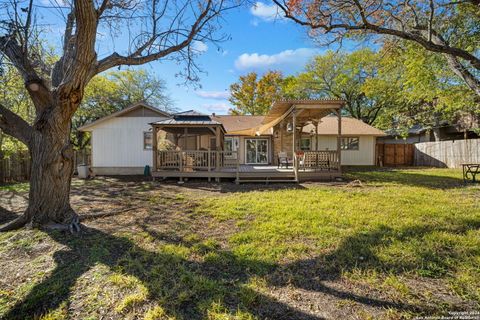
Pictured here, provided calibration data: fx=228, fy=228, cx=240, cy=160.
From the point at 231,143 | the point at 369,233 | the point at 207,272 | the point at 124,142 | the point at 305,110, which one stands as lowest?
the point at 207,272

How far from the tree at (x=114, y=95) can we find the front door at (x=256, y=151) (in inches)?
353

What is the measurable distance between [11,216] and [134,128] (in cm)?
880

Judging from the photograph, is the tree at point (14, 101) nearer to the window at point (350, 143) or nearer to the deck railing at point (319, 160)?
the deck railing at point (319, 160)

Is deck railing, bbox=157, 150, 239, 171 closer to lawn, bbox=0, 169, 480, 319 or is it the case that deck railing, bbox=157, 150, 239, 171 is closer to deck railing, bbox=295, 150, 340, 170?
deck railing, bbox=295, 150, 340, 170

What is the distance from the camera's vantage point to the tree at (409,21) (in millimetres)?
5543

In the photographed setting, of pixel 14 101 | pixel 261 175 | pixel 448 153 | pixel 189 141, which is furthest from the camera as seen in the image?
pixel 189 141

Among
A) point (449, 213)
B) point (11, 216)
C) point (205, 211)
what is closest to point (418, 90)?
point (449, 213)

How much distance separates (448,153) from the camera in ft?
53.0

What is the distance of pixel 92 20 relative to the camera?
13.0ft

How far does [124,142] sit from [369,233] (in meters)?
13.3

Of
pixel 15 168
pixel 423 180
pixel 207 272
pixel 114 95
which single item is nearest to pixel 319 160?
pixel 423 180

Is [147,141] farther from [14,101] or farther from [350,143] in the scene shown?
[350,143]

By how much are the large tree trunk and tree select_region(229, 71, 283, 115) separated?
2528cm

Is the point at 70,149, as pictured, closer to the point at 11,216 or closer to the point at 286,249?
the point at 11,216
